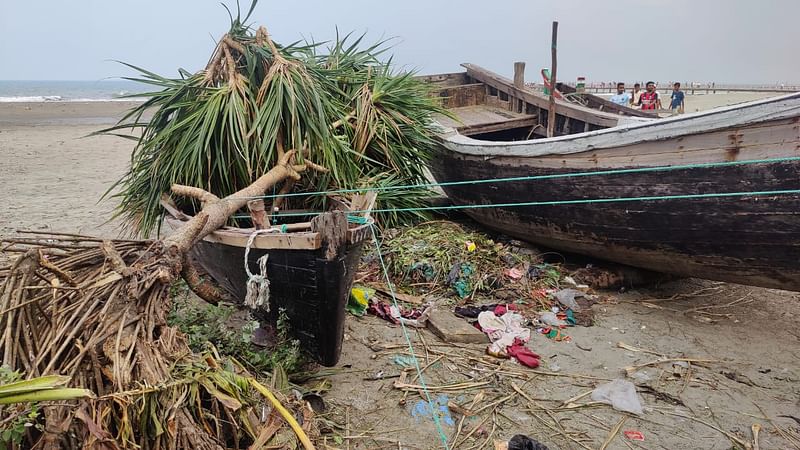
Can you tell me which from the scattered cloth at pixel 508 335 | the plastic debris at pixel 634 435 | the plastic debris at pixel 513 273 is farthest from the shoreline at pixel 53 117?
the plastic debris at pixel 634 435

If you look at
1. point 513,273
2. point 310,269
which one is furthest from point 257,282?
point 513,273

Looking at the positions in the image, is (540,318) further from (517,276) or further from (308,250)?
(308,250)

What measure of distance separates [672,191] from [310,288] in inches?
108

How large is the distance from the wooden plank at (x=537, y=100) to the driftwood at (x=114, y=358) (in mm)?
5402

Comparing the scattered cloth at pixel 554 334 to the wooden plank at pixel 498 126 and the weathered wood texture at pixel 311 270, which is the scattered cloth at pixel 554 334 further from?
the wooden plank at pixel 498 126

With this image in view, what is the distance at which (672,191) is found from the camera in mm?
3857

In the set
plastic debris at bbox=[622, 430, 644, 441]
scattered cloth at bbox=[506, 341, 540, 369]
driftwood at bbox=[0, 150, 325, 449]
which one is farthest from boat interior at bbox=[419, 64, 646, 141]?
driftwood at bbox=[0, 150, 325, 449]

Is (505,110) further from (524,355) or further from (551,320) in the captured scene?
(524,355)

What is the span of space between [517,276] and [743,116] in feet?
7.55

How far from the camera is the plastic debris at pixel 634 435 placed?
9.57ft

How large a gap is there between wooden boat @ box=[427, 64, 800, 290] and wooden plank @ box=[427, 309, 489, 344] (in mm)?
1190

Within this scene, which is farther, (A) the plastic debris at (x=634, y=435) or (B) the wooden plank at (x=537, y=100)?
(B) the wooden plank at (x=537, y=100)

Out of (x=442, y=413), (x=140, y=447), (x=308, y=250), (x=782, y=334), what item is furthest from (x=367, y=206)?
(x=782, y=334)

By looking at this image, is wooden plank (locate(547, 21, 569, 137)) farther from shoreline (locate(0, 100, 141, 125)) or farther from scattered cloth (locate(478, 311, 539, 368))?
shoreline (locate(0, 100, 141, 125))
